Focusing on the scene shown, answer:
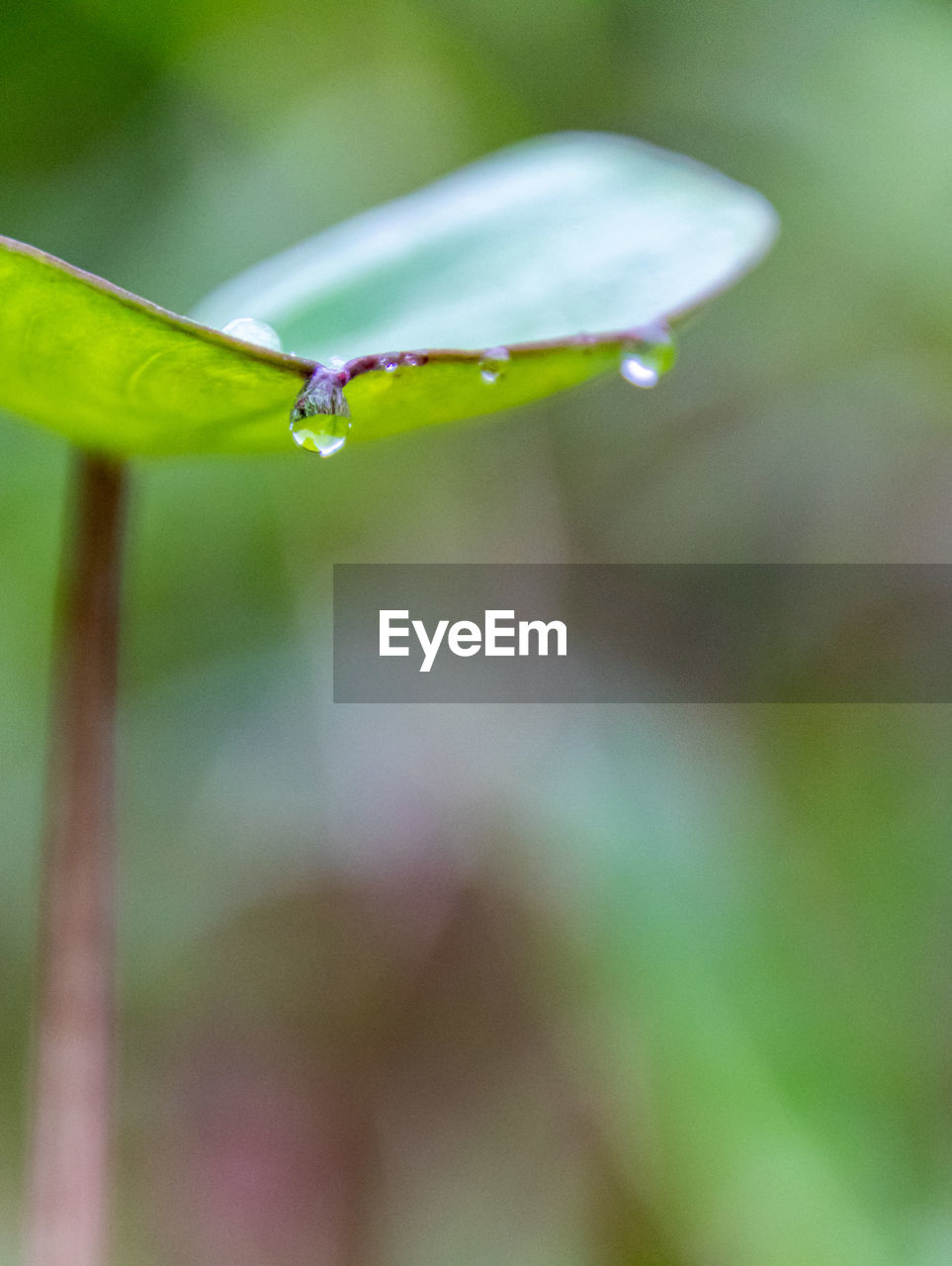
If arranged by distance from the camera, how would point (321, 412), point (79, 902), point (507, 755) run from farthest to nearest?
point (507, 755) → point (79, 902) → point (321, 412)

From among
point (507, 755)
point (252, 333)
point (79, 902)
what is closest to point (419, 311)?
point (252, 333)

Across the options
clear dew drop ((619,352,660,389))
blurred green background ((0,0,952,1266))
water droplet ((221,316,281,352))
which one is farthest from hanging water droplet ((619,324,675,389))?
blurred green background ((0,0,952,1266))

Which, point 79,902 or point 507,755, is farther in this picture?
point 507,755

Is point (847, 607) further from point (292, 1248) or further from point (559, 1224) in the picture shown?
point (292, 1248)

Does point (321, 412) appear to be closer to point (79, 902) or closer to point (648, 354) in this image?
point (648, 354)

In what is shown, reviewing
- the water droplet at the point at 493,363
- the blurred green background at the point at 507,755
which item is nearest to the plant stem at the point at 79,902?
the water droplet at the point at 493,363

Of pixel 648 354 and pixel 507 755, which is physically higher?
pixel 648 354

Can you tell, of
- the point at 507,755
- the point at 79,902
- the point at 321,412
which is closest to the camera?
the point at 321,412
